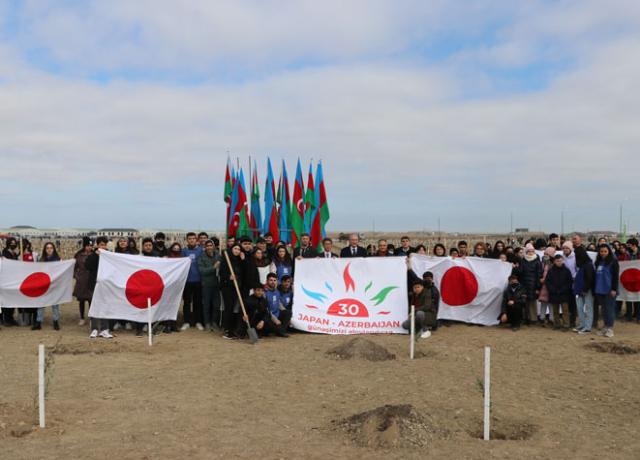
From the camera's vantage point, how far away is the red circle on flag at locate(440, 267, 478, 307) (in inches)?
513

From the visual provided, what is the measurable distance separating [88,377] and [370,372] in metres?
3.96

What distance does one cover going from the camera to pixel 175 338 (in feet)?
38.0

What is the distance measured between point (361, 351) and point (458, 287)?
4.24 metres

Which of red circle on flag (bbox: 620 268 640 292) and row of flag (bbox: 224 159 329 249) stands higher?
row of flag (bbox: 224 159 329 249)

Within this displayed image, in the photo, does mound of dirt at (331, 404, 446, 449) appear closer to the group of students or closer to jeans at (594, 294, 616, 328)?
the group of students

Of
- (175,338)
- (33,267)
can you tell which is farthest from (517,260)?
(33,267)

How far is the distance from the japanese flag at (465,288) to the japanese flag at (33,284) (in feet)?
24.8

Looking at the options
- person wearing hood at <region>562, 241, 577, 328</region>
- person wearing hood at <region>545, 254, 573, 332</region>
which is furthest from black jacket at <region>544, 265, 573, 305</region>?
person wearing hood at <region>562, 241, 577, 328</region>

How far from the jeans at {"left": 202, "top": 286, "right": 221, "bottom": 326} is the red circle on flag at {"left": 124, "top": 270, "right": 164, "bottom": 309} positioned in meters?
0.93

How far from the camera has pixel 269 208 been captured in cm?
2112

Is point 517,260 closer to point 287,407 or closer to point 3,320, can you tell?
point 287,407

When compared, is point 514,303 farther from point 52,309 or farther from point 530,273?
point 52,309

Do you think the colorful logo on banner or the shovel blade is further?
the colorful logo on banner

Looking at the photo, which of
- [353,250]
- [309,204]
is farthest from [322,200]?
[353,250]
